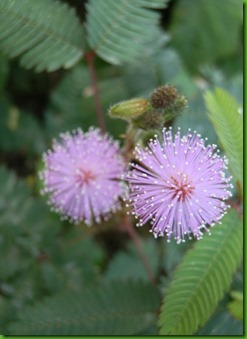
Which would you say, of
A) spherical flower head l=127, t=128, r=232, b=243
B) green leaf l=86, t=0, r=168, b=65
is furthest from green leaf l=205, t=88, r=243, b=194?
green leaf l=86, t=0, r=168, b=65

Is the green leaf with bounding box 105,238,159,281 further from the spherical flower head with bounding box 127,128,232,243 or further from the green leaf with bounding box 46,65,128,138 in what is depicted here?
the spherical flower head with bounding box 127,128,232,243

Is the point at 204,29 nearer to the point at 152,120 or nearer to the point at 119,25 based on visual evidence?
the point at 119,25

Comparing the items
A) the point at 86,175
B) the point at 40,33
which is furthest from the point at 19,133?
the point at 40,33

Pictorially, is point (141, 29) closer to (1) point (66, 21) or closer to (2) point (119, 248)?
(1) point (66, 21)

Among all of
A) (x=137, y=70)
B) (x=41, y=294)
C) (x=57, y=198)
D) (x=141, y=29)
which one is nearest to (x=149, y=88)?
(x=137, y=70)

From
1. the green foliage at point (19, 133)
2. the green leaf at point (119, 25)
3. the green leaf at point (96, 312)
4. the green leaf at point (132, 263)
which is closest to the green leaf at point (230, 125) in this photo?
the green leaf at point (119, 25)

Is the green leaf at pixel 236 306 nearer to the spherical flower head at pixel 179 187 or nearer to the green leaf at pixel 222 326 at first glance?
the green leaf at pixel 222 326

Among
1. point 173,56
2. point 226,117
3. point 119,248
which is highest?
point 173,56
